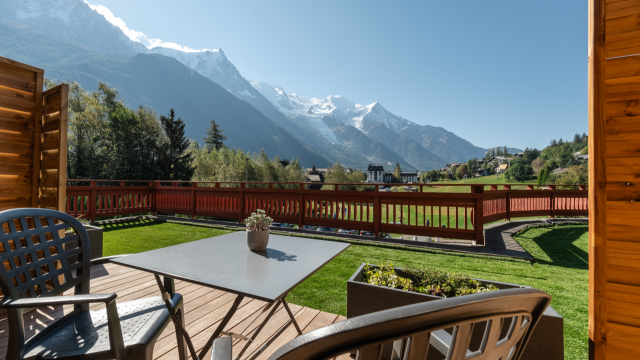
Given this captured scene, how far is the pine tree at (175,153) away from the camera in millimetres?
23000

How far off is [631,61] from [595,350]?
50.3 inches

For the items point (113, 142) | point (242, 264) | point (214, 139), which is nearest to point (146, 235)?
point (242, 264)

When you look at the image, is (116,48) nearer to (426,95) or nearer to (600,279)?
(426,95)

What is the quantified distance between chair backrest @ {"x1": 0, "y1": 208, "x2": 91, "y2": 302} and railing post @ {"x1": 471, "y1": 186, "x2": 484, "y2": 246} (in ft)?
16.4

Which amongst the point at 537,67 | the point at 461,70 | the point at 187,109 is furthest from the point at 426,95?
the point at 187,109

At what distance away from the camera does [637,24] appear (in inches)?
43.9

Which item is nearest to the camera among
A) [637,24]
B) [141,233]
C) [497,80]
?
[637,24]

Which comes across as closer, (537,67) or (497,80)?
(497,80)

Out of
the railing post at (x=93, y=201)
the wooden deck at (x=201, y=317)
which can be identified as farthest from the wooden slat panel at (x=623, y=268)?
the railing post at (x=93, y=201)

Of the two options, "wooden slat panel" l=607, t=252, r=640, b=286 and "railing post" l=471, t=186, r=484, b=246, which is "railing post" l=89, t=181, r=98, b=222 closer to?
"railing post" l=471, t=186, r=484, b=246

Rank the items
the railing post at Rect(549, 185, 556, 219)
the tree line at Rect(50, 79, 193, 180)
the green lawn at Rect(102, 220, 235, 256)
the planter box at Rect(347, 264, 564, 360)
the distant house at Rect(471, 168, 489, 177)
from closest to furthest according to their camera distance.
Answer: the planter box at Rect(347, 264, 564, 360) → the green lawn at Rect(102, 220, 235, 256) → the railing post at Rect(549, 185, 556, 219) → the tree line at Rect(50, 79, 193, 180) → the distant house at Rect(471, 168, 489, 177)

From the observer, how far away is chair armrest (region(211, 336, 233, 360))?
0.73 m

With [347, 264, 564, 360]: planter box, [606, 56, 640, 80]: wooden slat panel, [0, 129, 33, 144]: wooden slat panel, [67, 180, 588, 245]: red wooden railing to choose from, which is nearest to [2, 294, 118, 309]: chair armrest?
[347, 264, 564, 360]: planter box

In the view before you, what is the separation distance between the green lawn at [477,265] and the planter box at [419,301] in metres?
0.64
